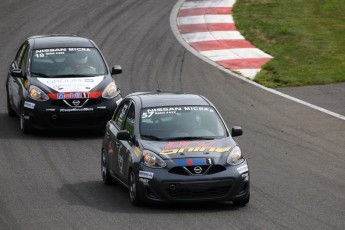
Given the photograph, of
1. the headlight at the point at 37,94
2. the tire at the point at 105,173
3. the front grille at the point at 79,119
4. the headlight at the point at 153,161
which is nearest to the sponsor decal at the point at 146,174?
the headlight at the point at 153,161

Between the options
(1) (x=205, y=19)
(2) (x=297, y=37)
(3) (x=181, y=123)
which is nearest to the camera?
(3) (x=181, y=123)

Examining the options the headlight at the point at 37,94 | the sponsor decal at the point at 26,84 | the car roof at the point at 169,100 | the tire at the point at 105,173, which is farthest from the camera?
the sponsor decal at the point at 26,84

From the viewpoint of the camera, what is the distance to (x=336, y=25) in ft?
96.2

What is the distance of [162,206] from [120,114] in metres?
2.19

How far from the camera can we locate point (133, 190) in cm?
1349

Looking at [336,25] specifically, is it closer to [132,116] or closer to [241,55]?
[241,55]

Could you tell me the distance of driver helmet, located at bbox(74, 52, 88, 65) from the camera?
2038 centimetres

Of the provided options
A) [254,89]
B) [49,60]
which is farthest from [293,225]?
[254,89]

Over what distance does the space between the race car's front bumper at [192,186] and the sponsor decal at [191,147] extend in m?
0.34

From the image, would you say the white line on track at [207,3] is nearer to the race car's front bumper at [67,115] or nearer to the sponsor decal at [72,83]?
the sponsor decal at [72,83]

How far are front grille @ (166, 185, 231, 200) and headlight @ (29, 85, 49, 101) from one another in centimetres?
675

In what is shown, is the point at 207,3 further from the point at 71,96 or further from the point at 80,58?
the point at 71,96

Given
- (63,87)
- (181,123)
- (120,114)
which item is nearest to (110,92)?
(63,87)

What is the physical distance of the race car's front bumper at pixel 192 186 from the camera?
1305cm
